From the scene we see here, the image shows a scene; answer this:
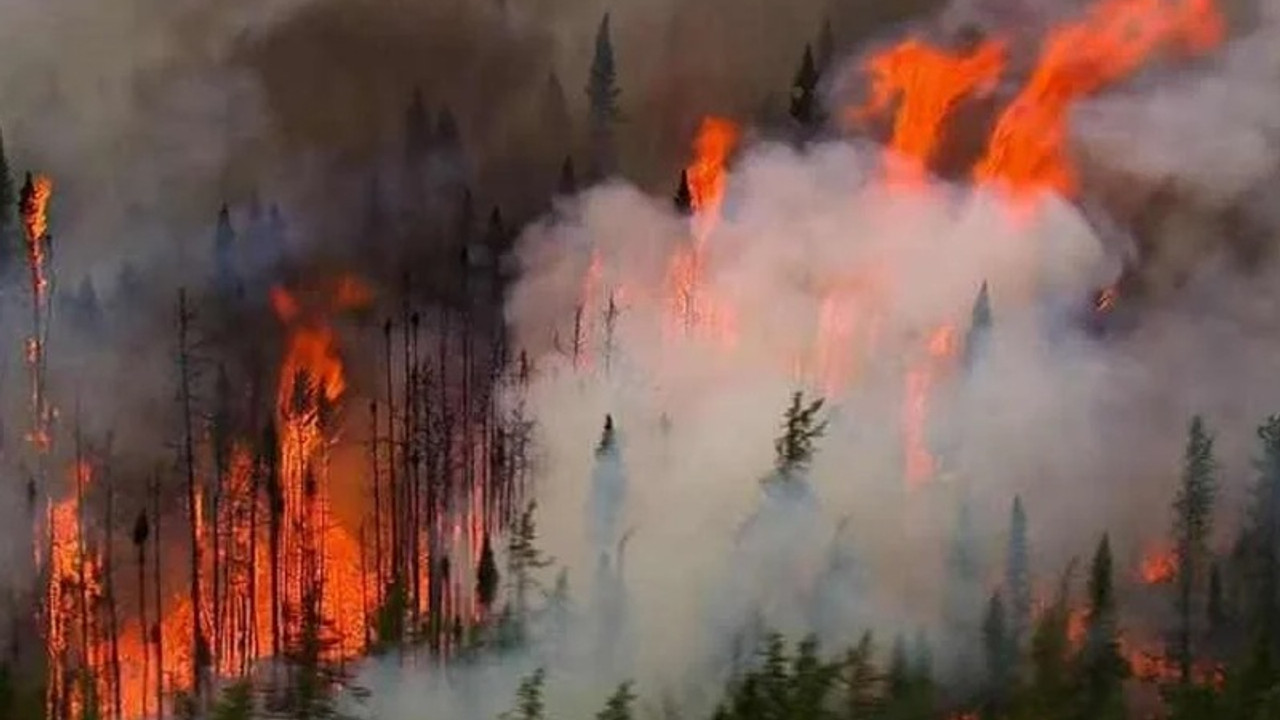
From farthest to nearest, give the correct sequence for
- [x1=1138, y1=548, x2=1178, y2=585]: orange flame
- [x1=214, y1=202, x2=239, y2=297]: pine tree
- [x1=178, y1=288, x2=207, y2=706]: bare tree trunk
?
[x1=1138, y1=548, x2=1178, y2=585]: orange flame
[x1=214, y1=202, x2=239, y2=297]: pine tree
[x1=178, y1=288, x2=207, y2=706]: bare tree trunk

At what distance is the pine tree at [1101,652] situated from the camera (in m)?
7.46

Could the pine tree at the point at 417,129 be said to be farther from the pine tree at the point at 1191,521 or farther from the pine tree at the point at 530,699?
the pine tree at the point at 1191,521

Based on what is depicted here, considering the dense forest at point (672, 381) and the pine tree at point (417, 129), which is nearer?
the dense forest at point (672, 381)

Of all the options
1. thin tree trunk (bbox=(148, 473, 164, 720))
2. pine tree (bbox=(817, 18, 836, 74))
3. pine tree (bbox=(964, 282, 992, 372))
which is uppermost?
pine tree (bbox=(817, 18, 836, 74))

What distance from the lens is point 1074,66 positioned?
773 centimetres

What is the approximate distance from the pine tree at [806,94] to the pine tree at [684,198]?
503 millimetres

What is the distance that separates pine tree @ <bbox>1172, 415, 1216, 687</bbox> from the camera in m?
7.70

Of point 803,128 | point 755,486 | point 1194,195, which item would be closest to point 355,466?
point 755,486

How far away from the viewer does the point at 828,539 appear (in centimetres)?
747

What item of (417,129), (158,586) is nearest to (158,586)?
(158,586)

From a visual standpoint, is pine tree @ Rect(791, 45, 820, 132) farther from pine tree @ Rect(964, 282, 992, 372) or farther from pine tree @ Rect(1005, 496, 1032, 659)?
pine tree @ Rect(1005, 496, 1032, 659)

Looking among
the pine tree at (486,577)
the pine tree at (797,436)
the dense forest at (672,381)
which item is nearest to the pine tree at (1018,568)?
the dense forest at (672,381)

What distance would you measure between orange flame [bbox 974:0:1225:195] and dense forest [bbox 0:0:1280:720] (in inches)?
0.6

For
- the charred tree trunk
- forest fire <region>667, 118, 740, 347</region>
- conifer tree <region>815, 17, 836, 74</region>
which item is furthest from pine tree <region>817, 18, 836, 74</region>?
the charred tree trunk
